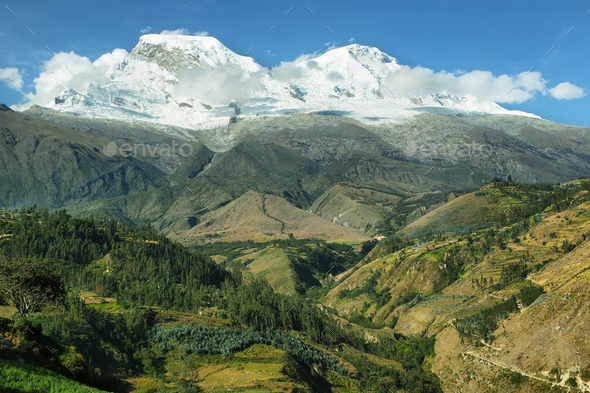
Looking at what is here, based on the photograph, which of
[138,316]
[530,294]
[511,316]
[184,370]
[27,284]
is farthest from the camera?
[138,316]

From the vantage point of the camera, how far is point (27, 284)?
2308 inches

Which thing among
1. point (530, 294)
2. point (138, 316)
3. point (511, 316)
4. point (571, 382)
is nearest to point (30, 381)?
point (138, 316)

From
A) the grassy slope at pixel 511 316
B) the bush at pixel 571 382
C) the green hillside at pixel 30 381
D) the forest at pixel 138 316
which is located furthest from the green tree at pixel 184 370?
the bush at pixel 571 382

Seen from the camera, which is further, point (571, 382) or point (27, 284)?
point (571, 382)

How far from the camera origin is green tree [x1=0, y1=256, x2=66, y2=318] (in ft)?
188

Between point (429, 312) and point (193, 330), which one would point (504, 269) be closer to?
point (429, 312)

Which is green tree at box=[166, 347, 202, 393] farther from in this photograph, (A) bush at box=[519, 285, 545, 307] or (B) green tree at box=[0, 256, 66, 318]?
(A) bush at box=[519, 285, 545, 307]

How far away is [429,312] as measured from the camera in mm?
111062

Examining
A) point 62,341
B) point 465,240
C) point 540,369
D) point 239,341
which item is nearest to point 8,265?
point 62,341

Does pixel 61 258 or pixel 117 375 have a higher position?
pixel 61 258

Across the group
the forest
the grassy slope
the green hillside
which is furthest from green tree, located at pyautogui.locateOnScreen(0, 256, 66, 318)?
the grassy slope

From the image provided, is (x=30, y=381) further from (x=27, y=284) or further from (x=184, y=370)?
(x=184, y=370)

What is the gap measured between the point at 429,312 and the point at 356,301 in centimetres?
4524

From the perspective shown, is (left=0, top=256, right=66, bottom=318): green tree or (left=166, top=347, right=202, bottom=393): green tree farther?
(left=166, top=347, right=202, bottom=393): green tree
